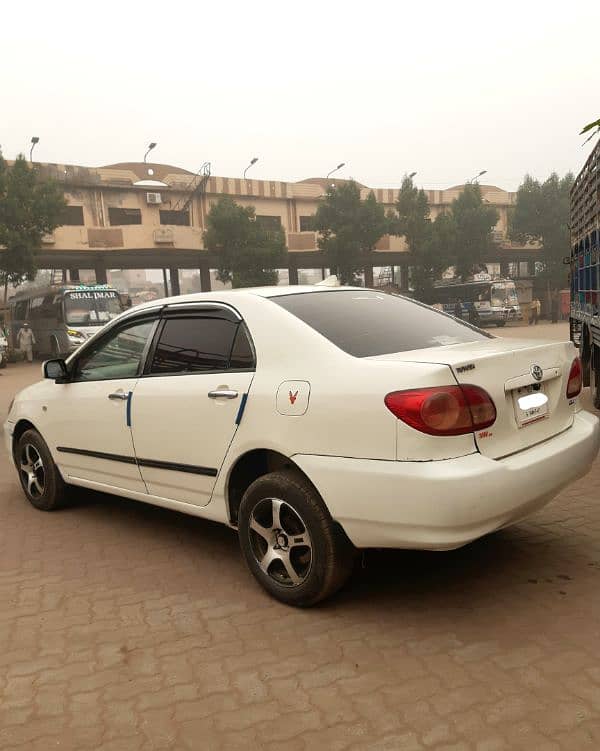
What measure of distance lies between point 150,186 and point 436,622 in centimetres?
3754

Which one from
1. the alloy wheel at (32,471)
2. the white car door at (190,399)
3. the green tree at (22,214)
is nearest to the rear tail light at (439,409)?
the white car door at (190,399)

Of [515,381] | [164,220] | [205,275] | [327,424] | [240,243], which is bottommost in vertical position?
[327,424]

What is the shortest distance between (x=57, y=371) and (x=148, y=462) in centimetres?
115

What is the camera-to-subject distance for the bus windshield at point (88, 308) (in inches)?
851

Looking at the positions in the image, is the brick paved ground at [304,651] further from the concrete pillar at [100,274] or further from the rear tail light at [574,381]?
the concrete pillar at [100,274]

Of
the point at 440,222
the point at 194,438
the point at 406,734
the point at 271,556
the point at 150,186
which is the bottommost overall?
the point at 406,734

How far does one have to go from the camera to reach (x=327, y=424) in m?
2.86

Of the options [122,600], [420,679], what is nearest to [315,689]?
[420,679]

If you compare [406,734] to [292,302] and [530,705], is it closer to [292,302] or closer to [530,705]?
[530,705]

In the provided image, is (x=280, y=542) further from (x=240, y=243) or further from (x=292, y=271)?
(x=292, y=271)

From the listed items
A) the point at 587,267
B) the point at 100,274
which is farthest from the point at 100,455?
the point at 100,274

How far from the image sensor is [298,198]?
1633 inches

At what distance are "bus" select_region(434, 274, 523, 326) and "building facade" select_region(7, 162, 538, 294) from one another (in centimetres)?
627

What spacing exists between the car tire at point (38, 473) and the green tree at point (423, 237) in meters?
34.3
